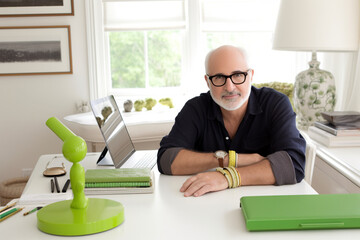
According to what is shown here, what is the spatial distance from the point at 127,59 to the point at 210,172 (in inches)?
107

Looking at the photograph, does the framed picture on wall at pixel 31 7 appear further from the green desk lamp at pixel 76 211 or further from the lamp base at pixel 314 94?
the green desk lamp at pixel 76 211

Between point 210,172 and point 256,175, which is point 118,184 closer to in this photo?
point 210,172

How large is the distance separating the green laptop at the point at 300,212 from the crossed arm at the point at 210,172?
238mm

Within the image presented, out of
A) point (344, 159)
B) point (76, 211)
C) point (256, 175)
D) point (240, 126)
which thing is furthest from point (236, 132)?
point (76, 211)

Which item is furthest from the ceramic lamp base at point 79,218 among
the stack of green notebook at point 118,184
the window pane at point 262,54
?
the window pane at point 262,54

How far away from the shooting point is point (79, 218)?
139cm

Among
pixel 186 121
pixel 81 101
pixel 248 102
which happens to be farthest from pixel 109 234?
pixel 81 101

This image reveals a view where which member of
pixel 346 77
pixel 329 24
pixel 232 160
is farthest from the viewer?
pixel 346 77

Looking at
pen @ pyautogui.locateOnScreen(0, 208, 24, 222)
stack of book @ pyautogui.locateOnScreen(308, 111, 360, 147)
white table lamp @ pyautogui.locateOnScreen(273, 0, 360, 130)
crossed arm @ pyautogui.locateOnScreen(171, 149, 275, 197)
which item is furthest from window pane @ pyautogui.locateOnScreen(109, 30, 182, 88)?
pen @ pyautogui.locateOnScreen(0, 208, 24, 222)

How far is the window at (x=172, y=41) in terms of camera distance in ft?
13.8

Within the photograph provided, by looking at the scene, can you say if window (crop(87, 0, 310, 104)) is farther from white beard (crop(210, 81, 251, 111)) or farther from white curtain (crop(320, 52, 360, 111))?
white beard (crop(210, 81, 251, 111))

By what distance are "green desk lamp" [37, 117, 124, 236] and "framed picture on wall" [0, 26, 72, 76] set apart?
2.79 meters

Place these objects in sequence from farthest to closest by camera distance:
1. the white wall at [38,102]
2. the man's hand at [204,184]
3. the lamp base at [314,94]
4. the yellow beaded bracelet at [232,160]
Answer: the white wall at [38,102] < the lamp base at [314,94] < the yellow beaded bracelet at [232,160] < the man's hand at [204,184]

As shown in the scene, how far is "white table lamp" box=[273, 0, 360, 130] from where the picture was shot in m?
2.87
